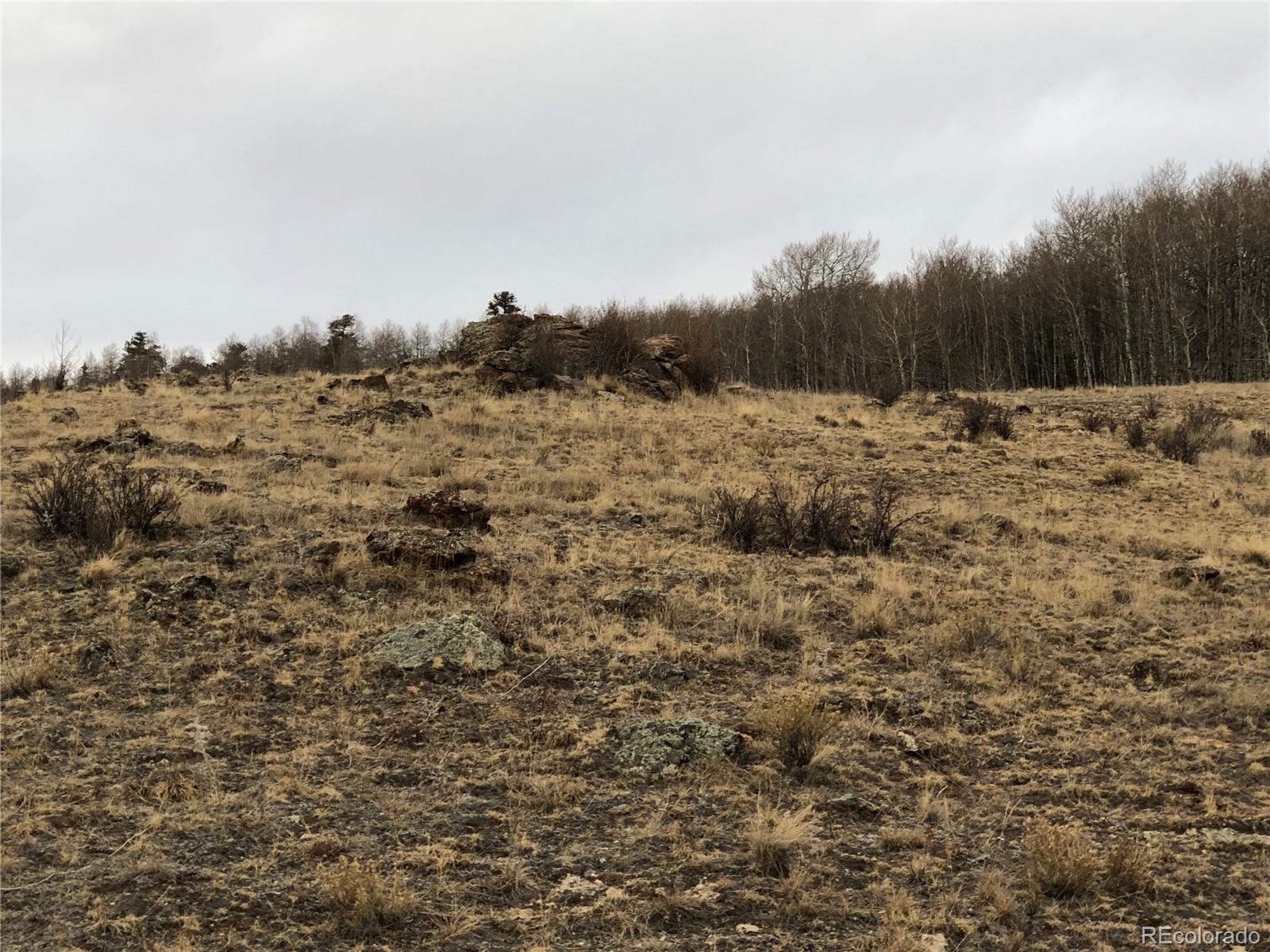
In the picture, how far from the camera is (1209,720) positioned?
5465 mm

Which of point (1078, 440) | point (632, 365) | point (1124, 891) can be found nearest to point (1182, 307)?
point (1078, 440)

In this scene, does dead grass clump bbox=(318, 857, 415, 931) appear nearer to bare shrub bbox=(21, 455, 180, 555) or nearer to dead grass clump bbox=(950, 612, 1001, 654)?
dead grass clump bbox=(950, 612, 1001, 654)

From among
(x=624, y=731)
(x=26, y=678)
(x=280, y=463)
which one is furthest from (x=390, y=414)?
(x=624, y=731)

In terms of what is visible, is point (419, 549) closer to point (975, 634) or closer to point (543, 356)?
point (975, 634)

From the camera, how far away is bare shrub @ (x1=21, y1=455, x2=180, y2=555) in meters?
7.65

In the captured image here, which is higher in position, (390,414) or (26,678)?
(390,414)

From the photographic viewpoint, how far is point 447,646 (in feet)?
19.9

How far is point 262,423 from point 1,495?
5.86 m

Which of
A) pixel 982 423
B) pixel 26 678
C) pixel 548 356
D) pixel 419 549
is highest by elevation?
pixel 548 356

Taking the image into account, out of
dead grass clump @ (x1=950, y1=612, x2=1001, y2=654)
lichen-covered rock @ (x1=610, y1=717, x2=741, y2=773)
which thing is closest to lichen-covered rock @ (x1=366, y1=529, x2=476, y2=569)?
lichen-covered rock @ (x1=610, y1=717, x2=741, y2=773)

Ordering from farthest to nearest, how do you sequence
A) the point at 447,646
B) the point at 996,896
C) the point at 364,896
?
the point at 447,646
the point at 996,896
the point at 364,896

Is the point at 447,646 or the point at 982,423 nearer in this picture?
the point at 447,646

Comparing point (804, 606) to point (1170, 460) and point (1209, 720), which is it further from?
point (1170, 460)

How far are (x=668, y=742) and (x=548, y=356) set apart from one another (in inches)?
622
